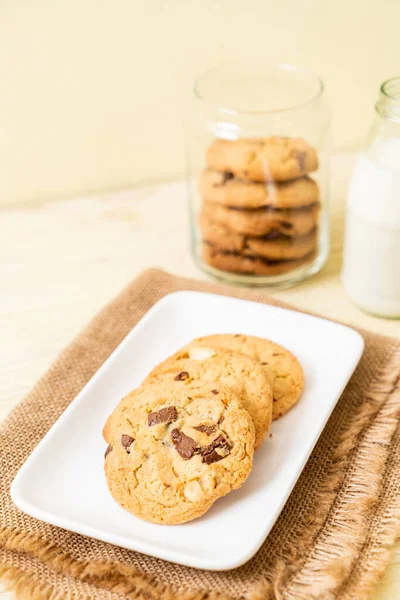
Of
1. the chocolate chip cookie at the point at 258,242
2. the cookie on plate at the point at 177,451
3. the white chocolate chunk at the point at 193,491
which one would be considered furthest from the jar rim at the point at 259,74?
the white chocolate chunk at the point at 193,491

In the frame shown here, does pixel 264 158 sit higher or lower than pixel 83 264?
higher

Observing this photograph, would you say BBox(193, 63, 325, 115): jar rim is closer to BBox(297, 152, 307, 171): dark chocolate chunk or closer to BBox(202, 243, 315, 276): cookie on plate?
BBox(297, 152, 307, 171): dark chocolate chunk

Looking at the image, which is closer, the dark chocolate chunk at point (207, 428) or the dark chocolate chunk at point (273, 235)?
the dark chocolate chunk at point (207, 428)

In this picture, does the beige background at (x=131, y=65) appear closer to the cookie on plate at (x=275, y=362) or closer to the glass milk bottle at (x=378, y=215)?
the glass milk bottle at (x=378, y=215)

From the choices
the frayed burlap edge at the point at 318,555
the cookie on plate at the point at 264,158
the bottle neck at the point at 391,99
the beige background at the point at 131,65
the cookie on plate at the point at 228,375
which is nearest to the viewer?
the frayed burlap edge at the point at 318,555

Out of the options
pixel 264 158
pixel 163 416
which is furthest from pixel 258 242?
pixel 163 416

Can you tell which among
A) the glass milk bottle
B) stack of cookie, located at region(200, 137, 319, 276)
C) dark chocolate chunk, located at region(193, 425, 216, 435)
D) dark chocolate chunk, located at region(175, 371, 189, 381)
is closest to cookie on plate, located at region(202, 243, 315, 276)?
stack of cookie, located at region(200, 137, 319, 276)

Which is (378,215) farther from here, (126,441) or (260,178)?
(126,441)
